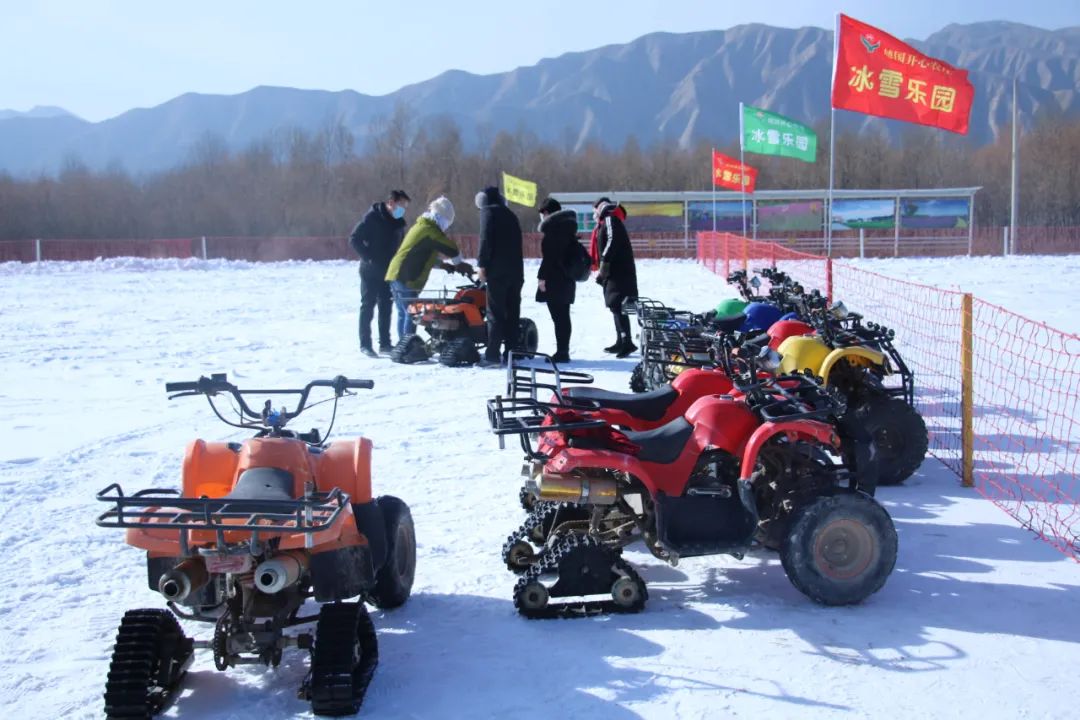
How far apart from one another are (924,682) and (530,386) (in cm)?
229

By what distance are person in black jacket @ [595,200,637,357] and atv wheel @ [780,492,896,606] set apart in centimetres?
701

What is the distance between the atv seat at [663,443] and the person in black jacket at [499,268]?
6.06 m

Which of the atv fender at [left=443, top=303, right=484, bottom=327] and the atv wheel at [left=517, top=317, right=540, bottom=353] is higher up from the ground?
A: the atv fender at [left=443, top=303, right=484, bottom=327]

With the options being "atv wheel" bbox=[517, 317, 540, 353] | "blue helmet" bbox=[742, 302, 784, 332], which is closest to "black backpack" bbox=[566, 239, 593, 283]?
"atv wheel" bbox=[517, 317, 540, 353]

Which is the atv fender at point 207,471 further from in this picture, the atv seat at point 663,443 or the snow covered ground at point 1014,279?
the snow covered ground at point 1014,279

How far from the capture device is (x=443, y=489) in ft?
20.4

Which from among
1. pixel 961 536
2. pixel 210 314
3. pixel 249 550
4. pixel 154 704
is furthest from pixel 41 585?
pixel 210 314

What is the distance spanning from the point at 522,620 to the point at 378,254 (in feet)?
26.3

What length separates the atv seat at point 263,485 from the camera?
3.50 meters

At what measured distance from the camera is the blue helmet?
817cm

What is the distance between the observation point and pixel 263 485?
3.57m

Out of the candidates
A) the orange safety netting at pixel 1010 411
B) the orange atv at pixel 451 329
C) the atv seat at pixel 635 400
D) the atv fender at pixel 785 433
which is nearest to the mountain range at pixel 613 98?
the orange safety netting at pixel 1010 411

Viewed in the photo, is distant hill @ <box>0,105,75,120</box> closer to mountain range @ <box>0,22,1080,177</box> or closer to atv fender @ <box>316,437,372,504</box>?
mountain range @ <box>0,22,1080,177</box>

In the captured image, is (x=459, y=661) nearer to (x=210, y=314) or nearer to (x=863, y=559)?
(x=863, y=559)
